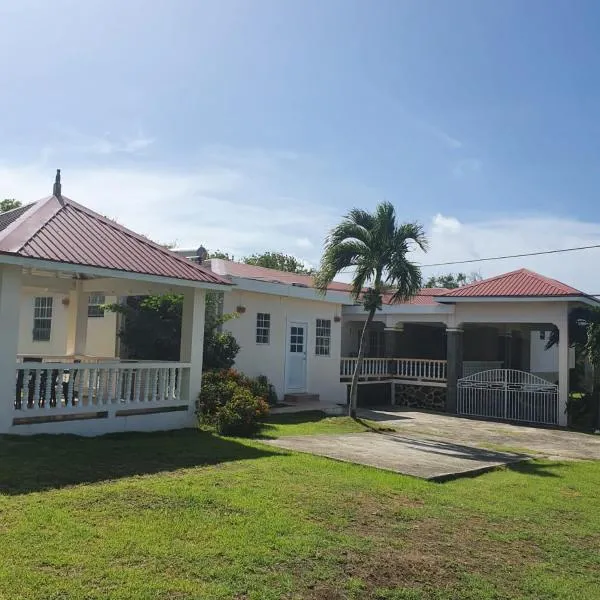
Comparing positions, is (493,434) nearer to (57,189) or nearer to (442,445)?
(442,445)

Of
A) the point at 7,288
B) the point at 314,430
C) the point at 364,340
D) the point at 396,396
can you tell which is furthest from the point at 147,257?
the point at 396,396

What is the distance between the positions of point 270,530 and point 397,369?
1646 cm

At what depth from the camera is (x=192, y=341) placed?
11781mm

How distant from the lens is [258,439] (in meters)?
11.0

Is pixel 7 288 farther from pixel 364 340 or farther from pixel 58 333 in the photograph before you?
pixel 58 333

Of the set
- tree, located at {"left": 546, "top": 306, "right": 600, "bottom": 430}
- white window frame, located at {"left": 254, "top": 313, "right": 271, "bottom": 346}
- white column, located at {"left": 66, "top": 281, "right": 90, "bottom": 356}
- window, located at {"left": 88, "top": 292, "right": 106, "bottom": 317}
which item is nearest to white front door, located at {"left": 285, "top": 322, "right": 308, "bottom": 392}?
white window frame, located at {"left": 254, "top": 313, "right": 271, "bottom": 346}

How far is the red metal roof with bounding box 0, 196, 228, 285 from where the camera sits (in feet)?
31.1

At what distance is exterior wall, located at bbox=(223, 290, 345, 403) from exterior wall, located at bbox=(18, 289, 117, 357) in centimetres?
342

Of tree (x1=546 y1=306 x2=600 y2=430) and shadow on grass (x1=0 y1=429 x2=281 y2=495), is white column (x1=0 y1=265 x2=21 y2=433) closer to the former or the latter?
shadow on grass (x1=0 y1=429 x2=281 y2=495)

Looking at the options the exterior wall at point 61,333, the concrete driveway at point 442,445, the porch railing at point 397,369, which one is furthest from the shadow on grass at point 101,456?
the porch railing at point 397,369

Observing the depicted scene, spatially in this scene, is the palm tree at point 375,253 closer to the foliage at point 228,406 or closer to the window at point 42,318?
the foliage at point 228,406

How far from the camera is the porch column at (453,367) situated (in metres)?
19.8

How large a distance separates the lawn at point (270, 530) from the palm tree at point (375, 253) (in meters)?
6.31

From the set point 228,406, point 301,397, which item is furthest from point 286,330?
point 228,406
